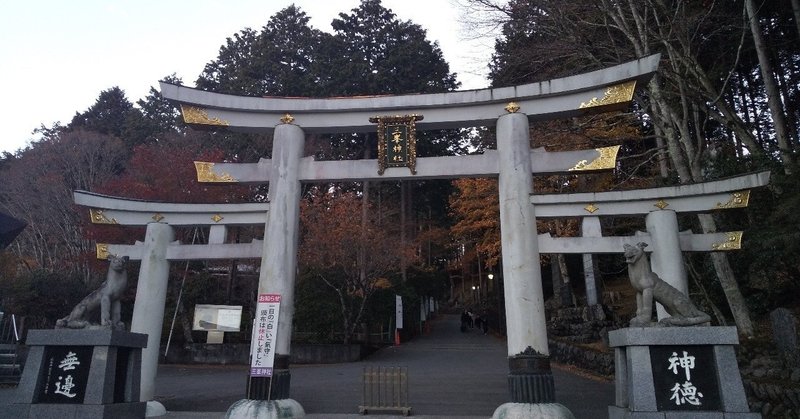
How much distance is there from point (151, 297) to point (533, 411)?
7.62 m

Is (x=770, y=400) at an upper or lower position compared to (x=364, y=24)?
lower

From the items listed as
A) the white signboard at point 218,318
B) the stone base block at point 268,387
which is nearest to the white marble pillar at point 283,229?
the stone base block at point 268,387

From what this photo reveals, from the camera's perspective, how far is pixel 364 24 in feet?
108

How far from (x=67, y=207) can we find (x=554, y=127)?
23.3m

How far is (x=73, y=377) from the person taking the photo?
816cm

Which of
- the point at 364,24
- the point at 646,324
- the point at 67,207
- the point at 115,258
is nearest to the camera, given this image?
the point at 646,324

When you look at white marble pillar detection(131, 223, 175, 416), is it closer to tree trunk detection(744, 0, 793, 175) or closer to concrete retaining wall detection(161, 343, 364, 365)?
concrete retaining wall detection(161, 343, 364, 365)

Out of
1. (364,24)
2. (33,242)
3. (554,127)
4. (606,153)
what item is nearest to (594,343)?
(554,127)

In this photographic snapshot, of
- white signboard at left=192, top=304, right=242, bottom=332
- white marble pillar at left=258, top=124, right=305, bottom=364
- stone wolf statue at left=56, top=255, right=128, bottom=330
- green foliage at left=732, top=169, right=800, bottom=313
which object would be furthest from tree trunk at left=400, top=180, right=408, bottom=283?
stone wolf statue at left=56, top=255, right=128, bottom=330

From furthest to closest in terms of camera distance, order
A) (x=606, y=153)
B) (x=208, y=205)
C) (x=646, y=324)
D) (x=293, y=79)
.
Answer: (x=293, y=79) < (x=208, y=205) < (x=606, y=153) < (x=646, y=324)

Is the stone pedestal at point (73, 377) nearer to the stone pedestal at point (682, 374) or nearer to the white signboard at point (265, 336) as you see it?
the white signboard at point (265, 336)

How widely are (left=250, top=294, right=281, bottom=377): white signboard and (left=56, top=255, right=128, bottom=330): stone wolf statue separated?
229cm

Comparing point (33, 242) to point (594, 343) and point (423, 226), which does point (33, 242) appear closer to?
point (423, 226)

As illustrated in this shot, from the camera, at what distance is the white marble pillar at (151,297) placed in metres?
10.1
